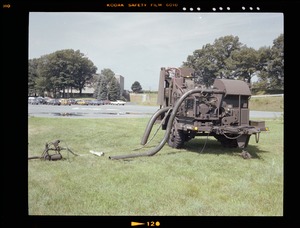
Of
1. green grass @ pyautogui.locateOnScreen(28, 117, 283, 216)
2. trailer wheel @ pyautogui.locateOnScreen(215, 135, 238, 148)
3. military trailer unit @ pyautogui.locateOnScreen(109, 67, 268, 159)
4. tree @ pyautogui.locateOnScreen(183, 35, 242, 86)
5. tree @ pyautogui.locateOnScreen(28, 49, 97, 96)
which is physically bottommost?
green grass @ pyautogui.locateOnScreen(28, 117, 283, 216)

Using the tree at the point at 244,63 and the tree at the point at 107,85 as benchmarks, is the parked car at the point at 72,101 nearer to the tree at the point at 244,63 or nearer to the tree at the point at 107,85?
the tree at the point at 107,85

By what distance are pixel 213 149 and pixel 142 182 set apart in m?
3.60

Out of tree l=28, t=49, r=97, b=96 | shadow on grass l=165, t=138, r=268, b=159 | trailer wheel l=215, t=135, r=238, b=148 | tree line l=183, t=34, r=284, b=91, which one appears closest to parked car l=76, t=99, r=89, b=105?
tree l=28, t=49, r=97, b=96

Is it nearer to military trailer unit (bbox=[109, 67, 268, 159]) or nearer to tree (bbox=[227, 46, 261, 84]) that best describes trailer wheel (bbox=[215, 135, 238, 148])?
military trailer unit (bbox=[109, 67, 268, 159])

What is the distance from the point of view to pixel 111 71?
4074mm

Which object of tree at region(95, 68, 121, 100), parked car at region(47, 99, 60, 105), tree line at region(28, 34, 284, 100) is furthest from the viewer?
parked car at region(47, 99, 60, 105)

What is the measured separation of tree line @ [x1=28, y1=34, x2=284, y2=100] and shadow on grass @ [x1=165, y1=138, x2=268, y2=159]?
2.22m

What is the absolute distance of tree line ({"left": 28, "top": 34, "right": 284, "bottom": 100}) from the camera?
3.72 meters

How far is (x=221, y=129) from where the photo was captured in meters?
7.12

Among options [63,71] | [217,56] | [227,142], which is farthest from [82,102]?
[227,142]

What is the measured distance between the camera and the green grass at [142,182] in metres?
3.49

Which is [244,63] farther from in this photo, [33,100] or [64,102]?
[33,100]
